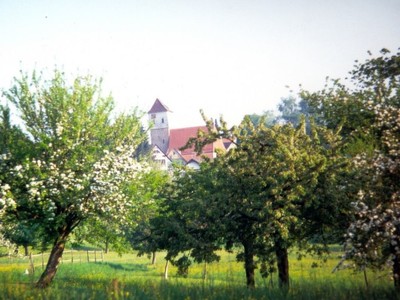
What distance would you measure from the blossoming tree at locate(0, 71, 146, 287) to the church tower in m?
96.2

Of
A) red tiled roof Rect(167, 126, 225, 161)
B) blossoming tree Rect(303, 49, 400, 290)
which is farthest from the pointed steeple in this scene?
blossoming tree Rect(303, 49, 400, 290)

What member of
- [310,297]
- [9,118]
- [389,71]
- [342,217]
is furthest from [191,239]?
[389,71]

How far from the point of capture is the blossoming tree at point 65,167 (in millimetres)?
17609

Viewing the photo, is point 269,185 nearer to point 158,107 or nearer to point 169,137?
point 169,137

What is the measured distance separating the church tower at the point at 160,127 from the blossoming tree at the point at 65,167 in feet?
316

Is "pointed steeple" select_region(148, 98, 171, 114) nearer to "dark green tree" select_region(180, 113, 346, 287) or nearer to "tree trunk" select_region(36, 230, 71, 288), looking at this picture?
"tree trunk" select_region(36, 230, 71, 288)

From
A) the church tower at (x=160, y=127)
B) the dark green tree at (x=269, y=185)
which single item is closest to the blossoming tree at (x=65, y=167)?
the dark green tree at (x=269, y=185)

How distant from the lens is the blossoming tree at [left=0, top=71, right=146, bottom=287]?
17.6 m

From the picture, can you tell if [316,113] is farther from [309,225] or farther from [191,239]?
[191,239]

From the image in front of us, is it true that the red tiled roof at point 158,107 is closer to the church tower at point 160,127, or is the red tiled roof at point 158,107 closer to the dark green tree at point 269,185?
the church tower at point 160,127

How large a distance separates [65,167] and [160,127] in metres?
102

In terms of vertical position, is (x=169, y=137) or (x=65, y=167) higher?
(x=169, y=137)

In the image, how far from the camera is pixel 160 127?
11994 centimetres

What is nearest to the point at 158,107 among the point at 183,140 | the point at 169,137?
the point at 169,137
